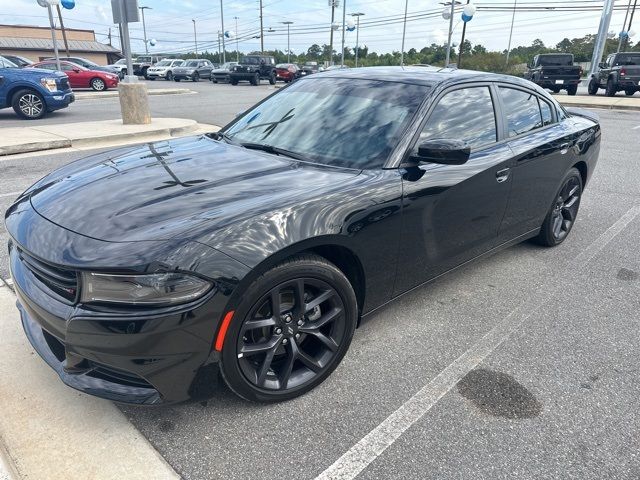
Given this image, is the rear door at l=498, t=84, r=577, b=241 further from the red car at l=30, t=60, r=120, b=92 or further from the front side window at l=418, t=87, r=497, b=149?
the red car at l=30, t=60, r=120, b=92

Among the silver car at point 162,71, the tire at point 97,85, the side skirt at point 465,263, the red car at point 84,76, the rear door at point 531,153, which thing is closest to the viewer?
the side skirt at point 465,263

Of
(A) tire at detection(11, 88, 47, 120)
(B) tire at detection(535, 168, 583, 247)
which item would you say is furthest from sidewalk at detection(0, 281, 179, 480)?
(A) tire at detection(11, 88, 47, 120)

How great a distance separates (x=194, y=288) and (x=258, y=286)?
0.28 m

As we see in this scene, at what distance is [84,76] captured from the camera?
22.9 meters

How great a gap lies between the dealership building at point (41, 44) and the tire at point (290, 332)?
6141cm

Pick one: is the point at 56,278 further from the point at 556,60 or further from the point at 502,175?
the point at 556,60

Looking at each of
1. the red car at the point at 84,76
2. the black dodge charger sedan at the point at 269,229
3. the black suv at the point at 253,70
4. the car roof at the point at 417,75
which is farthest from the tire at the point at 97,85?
the car roof at the point at 417,75

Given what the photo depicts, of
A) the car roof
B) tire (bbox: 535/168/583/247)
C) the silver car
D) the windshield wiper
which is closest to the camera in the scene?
the windshield wiper

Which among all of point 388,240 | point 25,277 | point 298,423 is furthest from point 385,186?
point 25,277

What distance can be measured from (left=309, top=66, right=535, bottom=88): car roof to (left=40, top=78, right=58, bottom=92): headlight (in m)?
10.7

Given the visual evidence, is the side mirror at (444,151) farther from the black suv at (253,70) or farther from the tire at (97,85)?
the black suv at (253,70)

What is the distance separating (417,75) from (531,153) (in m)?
1.11

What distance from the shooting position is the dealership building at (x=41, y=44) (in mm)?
53812

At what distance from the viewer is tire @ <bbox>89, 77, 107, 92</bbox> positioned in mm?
23062
